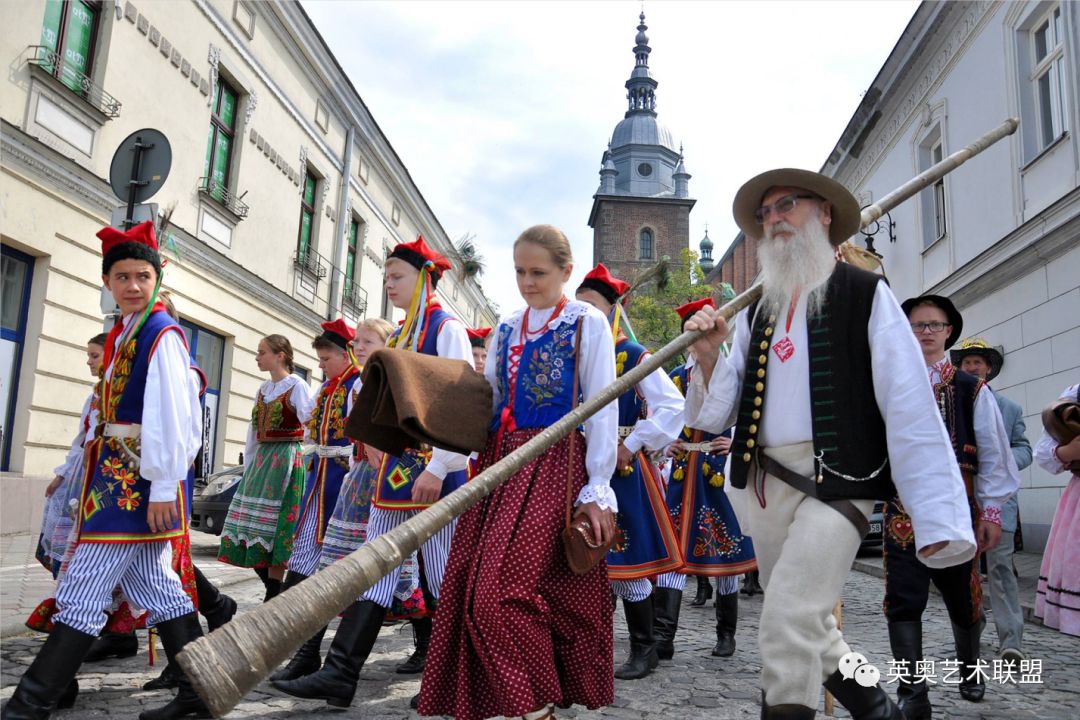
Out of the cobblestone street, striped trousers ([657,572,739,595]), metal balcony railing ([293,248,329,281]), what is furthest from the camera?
metal balcony railing ([293,248,329,281])

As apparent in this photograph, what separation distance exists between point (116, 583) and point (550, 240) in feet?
7.62

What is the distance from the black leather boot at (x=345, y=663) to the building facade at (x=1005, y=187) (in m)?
10.2

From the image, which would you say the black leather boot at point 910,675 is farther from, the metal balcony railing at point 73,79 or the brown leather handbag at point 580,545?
the metal balcony railing at point 73,79

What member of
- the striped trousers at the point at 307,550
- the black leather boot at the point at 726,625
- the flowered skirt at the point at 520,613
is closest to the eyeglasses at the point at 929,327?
the black leather boot at the point at 726,625

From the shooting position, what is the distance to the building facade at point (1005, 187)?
1121cm

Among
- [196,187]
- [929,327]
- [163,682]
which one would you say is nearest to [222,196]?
[196,187]

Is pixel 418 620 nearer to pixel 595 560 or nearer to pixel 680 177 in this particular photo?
pixel 595 560

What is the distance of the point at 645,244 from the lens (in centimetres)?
6544

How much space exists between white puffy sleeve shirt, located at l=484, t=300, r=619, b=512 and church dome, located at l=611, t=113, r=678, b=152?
6652 cm

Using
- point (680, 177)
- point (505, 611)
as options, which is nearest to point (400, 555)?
point (505, 611)

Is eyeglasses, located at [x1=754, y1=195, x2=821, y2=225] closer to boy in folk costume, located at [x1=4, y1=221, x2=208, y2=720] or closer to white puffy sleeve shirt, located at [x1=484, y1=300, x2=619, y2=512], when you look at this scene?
white puffy sleeve shirt, located at [x1=484, y1=300, x2=619, y2=512]

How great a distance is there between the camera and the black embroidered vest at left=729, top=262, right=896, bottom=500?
8.54ft

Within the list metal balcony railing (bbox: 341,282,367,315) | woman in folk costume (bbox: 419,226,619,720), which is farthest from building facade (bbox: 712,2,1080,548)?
metal balcony railing (bbox: 341,282,367,315)

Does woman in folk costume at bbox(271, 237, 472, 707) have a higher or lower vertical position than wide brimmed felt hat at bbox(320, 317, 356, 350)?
lower
